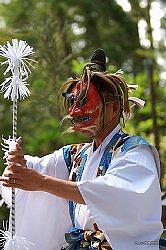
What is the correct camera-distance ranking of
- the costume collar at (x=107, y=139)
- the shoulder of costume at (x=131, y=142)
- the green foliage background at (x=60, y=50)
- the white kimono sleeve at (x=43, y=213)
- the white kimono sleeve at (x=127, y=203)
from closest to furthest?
the white kimono sleeve at (x=127, y=203) < the shoulder of costume at (x=131, y=142) < the costume collar at (x=107, y=139) < the white kimono sleeve at (x=43, y=213) < the green foliage background at (x=60, y=50)

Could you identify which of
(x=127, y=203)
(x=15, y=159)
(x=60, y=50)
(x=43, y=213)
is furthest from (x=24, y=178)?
(x=60, y=50)

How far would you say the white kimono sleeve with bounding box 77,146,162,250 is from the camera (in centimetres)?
158

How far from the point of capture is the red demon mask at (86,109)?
178cm

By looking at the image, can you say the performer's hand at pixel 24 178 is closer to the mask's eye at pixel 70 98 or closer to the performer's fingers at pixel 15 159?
the performer's fingers at pixel 15 159

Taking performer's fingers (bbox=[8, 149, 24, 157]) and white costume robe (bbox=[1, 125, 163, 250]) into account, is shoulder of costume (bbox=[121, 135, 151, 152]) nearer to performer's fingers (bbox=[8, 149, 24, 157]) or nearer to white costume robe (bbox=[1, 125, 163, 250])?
white costume robe (bbox=[1, 125, 163, 250])

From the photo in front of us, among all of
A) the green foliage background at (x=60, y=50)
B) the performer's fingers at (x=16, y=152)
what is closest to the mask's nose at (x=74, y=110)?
the performer's fingers at (x=16, y=152)

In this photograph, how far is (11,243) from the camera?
1.75m

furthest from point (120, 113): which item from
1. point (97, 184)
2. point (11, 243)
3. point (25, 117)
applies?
point (25, 117)

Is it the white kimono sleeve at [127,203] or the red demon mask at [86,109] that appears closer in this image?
the white kimono sleeve at [127,203]

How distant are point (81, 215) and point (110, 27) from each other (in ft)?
20.6

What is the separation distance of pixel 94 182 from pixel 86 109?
0.93 feet

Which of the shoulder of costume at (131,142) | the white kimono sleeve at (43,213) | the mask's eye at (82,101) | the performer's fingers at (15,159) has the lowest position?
the white kimono sleeve at (43,213)

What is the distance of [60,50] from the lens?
594cm

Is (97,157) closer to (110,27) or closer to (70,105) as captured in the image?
(70,105)
